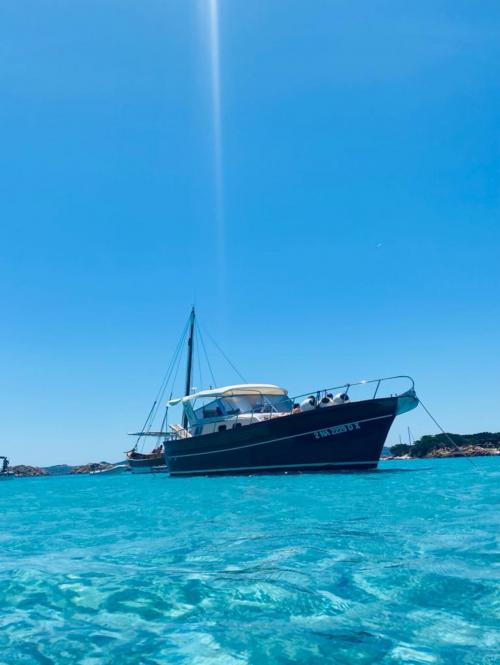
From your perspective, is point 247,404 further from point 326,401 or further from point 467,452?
point 467,452

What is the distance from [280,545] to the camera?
6.43 meters

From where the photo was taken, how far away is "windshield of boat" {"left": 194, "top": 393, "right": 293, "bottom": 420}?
90.3 feet

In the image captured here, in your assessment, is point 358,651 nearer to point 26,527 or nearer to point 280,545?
point 280,545

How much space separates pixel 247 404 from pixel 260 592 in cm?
2357

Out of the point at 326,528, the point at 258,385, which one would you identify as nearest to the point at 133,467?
the point at 258,385

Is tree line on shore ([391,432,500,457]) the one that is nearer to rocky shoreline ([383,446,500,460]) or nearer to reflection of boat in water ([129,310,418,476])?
rocky shoreline ([383,446,500,460])

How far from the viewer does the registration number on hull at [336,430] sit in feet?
70.5

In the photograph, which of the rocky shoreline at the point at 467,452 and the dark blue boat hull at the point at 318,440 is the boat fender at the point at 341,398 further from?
the rocky shoreline at the point at 467,452

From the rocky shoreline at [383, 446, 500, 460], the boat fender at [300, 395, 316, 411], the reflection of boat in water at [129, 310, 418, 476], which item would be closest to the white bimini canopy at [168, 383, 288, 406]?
the reflection of boat in water at [129, 310, 418, 476]

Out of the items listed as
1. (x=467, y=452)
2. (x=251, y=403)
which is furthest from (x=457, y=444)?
(x=251, y=403)

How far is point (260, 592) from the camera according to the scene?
174 inches

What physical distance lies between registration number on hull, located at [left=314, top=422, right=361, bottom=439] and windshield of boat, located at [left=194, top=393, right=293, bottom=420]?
529 centimetres

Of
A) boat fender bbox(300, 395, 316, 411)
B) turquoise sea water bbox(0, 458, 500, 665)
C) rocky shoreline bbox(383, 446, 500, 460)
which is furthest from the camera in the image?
rocky shoreline bbox(383, 446, 500, 460)

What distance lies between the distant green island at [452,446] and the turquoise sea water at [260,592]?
229 ft
